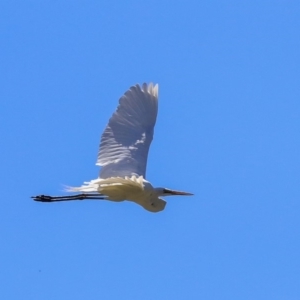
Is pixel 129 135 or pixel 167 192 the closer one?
pixel 129 135

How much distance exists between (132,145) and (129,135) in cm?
15

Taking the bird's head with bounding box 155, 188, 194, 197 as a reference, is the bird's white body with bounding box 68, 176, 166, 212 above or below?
below

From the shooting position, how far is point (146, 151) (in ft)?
46.9

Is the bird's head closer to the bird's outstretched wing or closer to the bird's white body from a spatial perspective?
the bird's white body

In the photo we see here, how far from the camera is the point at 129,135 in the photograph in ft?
46.6

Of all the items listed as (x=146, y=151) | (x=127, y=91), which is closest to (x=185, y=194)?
(x=146, y=151)

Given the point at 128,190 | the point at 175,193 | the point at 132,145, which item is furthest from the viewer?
the point at 175,193

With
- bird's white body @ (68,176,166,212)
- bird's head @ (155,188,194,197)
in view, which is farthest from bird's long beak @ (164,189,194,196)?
bird's white body @ (68,176,166,212)

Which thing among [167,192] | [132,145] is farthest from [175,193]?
[132,145]

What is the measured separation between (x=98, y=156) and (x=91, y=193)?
54cm

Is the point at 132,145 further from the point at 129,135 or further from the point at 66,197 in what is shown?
the point at 66,197

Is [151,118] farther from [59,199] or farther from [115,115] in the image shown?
[59,199]

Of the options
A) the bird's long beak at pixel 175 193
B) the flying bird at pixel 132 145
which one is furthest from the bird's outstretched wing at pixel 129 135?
the bird's long beak at pixel 175 193

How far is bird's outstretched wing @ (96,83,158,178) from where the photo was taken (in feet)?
45.8
